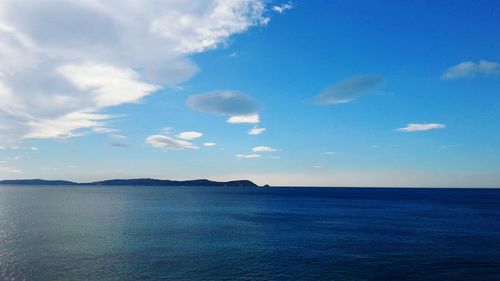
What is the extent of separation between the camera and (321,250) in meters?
71.1

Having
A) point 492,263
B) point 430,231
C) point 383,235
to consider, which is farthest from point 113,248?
point 430,231

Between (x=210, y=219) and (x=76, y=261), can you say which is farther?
(x=210, y=219)

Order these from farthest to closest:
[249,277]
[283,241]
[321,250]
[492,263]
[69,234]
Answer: [69,234] < [283,241] < [321,250] < [492,263] < [249,277]

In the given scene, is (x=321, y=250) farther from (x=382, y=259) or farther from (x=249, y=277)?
(x=249, y=277)

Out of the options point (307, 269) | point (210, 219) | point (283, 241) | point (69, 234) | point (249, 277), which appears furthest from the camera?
point (210, 219)

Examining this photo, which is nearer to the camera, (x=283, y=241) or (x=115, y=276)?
(x=115, y=276)

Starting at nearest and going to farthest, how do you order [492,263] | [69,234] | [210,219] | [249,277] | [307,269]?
[249,277]
[307,269]
[492,263]
[69,234]
[210,219]

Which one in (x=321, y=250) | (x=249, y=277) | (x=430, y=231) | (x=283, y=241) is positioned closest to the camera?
(x=249, y=277)

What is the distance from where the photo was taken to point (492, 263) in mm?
61312

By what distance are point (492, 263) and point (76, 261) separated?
254 ft

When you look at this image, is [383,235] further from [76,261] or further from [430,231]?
[76,261]

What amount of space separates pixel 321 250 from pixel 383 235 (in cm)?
2718

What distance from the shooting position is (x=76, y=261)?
60.9 metres

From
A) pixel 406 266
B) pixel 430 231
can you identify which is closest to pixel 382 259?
pixel 406 266
